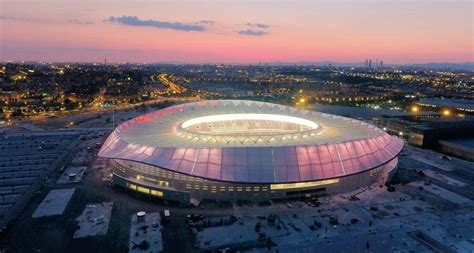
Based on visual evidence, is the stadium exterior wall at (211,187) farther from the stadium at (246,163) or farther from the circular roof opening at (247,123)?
the circular roof opening at (247,123)

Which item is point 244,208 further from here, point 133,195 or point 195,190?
point 133,195

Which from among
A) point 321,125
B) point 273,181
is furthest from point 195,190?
point 321,125

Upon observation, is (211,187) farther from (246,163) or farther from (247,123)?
(247,123)

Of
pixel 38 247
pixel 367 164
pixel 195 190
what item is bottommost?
pixel 38 247

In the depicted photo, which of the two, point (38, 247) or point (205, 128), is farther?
point (205, 128)

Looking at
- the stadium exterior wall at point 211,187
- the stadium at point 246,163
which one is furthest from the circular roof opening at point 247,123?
the stadium exterior wall at point 211,187

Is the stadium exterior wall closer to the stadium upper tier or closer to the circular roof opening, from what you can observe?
the stadium upper tier

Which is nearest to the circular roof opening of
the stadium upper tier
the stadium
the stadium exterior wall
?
the stadium upper tier
